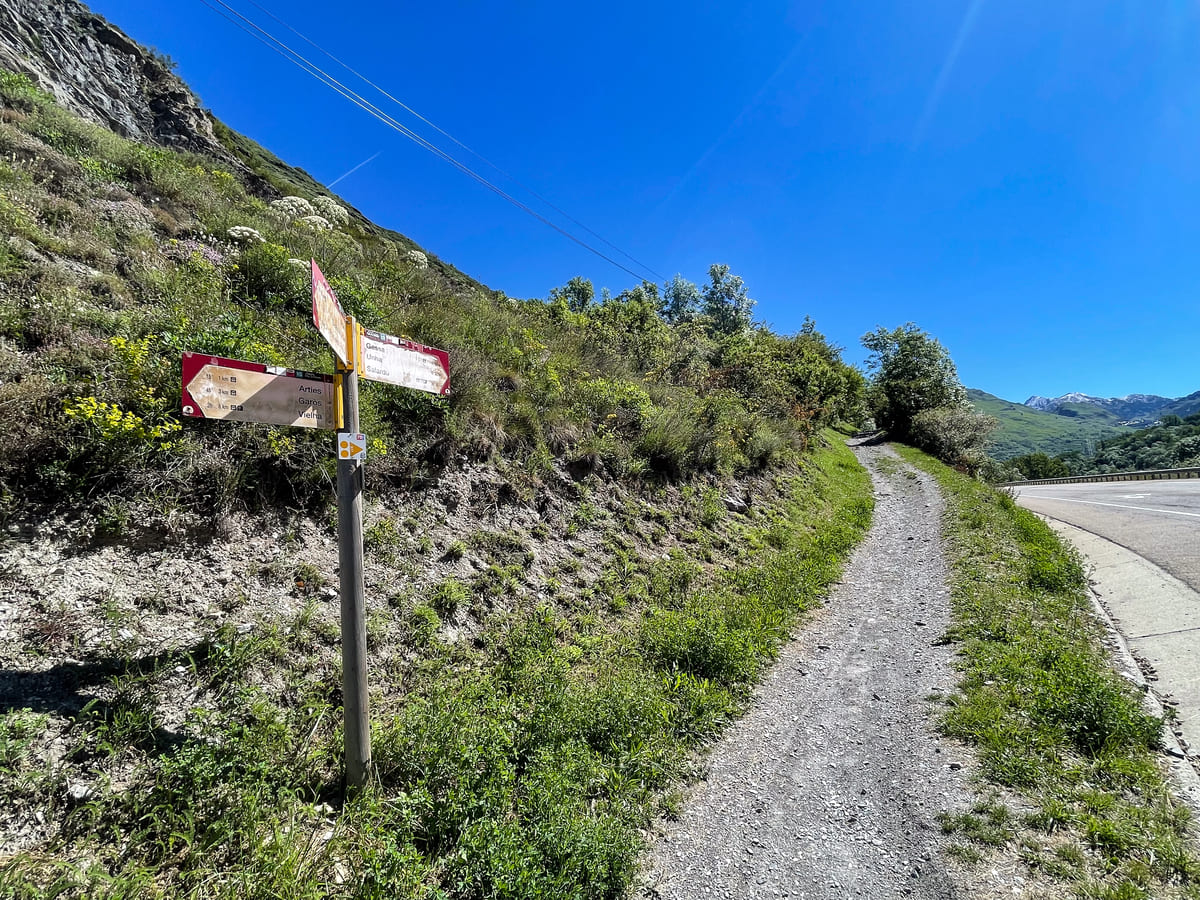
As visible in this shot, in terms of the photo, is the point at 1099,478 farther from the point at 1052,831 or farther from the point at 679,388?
the point at 1052,831

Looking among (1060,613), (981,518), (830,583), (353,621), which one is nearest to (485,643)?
(353,621)

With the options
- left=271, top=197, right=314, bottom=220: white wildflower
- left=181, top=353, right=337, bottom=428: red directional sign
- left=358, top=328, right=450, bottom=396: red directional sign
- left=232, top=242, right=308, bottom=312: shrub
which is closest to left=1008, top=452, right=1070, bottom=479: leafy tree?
left=271, top=197, right=314, bottom=220: white wildflower

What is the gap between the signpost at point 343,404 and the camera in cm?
240

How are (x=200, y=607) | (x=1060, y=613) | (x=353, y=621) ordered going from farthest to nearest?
(x=1060, y=613)
(x=200, y=607)
(x=353, y=621)

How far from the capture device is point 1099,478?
30.9m

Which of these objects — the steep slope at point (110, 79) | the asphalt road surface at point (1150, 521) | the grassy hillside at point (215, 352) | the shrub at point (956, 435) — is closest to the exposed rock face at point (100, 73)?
the steep slope at point (110, 79)

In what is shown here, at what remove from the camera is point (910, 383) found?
103ft

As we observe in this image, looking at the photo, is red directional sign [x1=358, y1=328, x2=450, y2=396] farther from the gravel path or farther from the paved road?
the paved road

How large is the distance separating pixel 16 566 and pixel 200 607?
3.36ft

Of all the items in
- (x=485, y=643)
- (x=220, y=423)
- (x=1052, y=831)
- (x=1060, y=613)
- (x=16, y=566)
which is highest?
(x=220, y=423)

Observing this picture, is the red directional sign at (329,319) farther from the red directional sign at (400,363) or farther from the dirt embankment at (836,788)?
the dirt embankment at (836,788)

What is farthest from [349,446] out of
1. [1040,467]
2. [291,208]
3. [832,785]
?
[1040,467]

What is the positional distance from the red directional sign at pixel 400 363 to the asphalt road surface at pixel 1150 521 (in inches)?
407

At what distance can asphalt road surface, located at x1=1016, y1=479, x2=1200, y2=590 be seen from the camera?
24.9 feet
